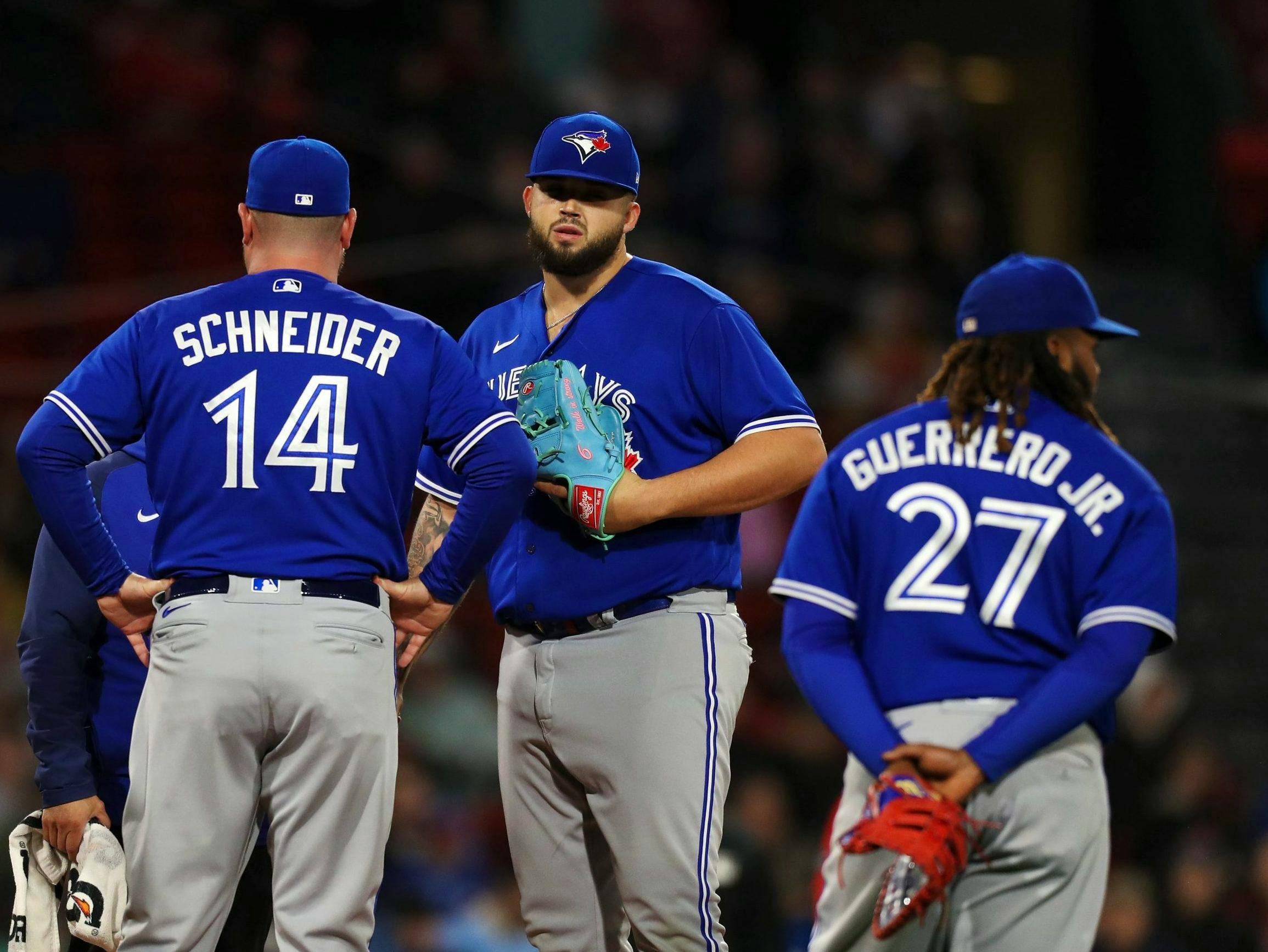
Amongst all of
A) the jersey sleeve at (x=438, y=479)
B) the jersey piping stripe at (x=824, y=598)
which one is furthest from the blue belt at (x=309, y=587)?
the jersey piping stripe at (x=824, y=598)

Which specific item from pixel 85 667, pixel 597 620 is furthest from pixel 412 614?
pixel 85 667

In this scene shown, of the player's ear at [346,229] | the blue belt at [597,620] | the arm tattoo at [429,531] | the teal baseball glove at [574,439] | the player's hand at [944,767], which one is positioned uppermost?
Result: the player's ear at [346,229]

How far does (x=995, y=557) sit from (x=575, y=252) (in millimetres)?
1386

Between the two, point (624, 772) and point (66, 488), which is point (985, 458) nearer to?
point (624, 772)

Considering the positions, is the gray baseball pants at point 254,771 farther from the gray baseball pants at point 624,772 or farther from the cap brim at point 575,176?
the cap brim at point 575,176

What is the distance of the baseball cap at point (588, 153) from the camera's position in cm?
421

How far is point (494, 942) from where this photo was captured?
24.5ft

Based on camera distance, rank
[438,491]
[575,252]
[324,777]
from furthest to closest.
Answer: [438,491]
[575,252]
[324,777]

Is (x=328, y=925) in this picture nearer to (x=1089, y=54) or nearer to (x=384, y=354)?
(x=384, y=354)

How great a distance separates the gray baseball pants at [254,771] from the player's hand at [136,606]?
9 cm

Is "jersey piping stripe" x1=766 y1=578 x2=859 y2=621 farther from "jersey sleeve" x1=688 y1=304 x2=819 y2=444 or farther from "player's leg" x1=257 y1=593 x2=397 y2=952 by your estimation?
"player's leg" x1=257 y1=593 x2=397 y2=952

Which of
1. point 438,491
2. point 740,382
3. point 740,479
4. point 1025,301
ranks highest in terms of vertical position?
point 1025,301

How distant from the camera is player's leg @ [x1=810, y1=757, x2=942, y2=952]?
343 cm

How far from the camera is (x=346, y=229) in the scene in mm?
4027
